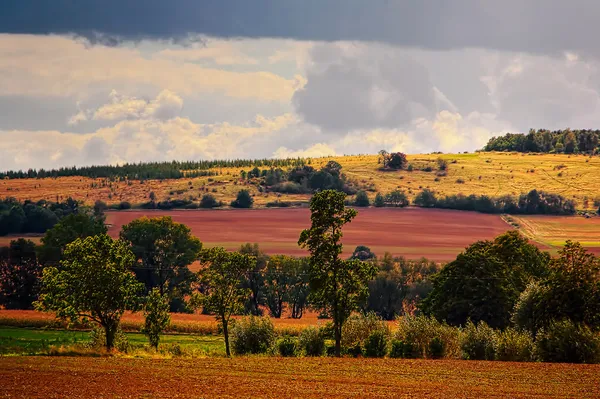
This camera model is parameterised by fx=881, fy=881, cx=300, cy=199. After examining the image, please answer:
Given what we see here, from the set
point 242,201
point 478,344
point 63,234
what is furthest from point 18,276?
point 478,344

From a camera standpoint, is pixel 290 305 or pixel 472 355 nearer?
pixel 472 355

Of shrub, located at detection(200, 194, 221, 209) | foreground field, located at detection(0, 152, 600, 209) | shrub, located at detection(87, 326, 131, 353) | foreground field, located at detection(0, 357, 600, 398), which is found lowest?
shrub, located at detection(87, 326, 131, 353)

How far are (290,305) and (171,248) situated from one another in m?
20.0

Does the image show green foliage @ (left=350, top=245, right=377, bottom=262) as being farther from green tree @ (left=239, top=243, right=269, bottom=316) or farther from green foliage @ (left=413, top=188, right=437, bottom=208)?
Result: green foliage @ (left=413, top=188, right=437, bottom=208)

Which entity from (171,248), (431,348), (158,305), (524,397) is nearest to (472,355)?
(431,348)

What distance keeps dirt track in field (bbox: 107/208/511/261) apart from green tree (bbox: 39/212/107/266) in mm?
10869

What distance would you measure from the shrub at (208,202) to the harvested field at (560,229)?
5667cm

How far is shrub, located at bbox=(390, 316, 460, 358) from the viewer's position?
6031 centimetres

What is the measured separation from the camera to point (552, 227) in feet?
483

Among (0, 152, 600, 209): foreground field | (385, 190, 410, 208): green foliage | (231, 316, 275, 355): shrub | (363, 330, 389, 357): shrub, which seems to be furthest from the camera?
(0, 152, 600, 209): foreground field

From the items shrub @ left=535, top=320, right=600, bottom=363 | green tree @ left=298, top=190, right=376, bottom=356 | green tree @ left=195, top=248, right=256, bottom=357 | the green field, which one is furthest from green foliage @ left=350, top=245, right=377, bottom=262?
shrub @ left=535, top=320, right=600, bottom=363

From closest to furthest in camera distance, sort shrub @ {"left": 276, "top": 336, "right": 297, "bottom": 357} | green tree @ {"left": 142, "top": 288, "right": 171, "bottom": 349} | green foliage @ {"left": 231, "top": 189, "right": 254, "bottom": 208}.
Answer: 1. shrub @ {"left": 276, "top": 336, "right": 297, "bottom": 357}
2. green tree @ {"left": 142, "top": 288, "right": 171, "bottom": 349}
3. green foliage @ {"left": 231, "top": 189, "right": 254, "bottom": 208}

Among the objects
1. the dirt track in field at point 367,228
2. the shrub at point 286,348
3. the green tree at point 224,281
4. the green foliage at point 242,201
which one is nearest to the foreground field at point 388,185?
the green foliage at point 242,201

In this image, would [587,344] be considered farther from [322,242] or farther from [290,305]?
[290,305]
